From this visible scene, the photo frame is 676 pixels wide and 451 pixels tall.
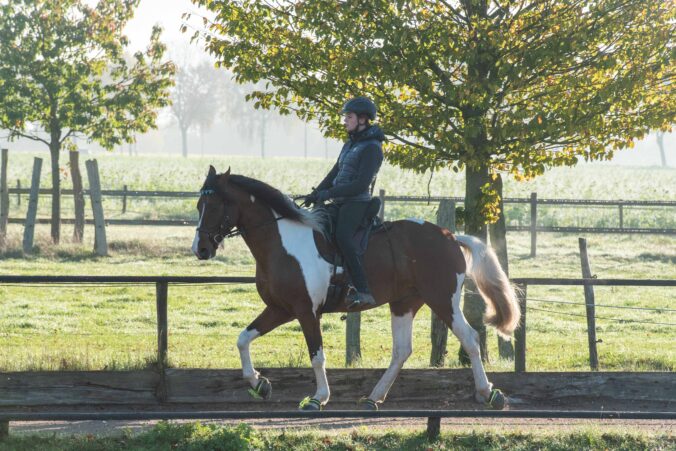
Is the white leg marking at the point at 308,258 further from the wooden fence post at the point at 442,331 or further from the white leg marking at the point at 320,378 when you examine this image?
the wooden fence post at the point at 442,331

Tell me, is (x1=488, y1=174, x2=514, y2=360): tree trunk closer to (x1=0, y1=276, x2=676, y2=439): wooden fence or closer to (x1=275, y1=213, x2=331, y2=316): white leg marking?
(x1=0, y1=276, x2=676, y2=439): wooden fence

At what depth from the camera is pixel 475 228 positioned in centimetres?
1212

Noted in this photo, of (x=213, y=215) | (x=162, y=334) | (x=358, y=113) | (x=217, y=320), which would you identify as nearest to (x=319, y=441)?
(x=213, y=215)

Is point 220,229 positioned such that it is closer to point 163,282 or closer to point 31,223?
point 163,282

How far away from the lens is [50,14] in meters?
23.2

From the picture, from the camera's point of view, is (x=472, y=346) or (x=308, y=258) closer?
(x=308, y=258)

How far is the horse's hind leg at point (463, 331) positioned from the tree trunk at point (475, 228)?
2708 mm

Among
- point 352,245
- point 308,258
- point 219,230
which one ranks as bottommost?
point 308,258

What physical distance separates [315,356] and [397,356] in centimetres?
103

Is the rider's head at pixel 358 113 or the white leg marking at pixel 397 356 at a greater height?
the rider's head at pixel 358 113

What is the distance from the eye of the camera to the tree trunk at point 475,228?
11820 mm

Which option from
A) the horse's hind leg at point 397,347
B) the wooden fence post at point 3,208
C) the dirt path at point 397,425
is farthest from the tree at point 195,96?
the dirt path at point 397,425

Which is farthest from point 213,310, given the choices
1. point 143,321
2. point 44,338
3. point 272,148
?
point 272,148

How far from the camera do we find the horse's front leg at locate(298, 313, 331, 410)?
8570 mm
